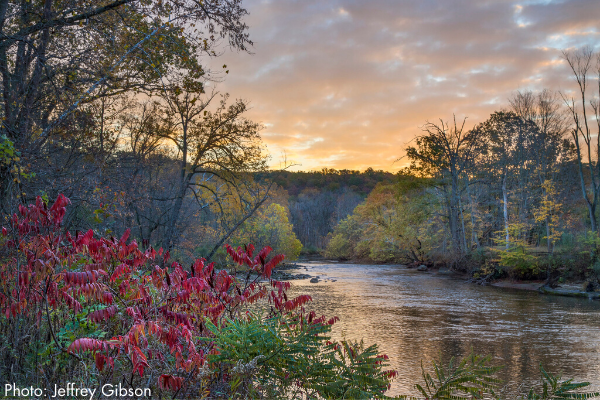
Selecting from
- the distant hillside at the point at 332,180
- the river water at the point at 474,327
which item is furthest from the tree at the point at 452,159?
the distant hillside at the point at 332,180

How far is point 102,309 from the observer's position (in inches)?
136

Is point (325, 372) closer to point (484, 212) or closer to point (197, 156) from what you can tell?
point (197, 156)

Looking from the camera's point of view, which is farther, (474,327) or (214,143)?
(214,143)

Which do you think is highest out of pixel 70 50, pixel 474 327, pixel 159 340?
pixel 70 50

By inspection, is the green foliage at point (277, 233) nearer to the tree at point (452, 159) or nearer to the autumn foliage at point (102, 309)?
the tree at point (452, 159)

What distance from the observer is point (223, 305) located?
439 centimetres

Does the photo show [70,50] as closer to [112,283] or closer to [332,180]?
[112,283]

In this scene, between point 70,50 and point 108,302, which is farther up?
point 70,50

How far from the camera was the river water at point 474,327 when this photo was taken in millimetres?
9562

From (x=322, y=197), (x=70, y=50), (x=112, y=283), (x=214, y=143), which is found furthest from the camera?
(x=322, y=197)

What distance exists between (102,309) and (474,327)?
12867 millimetres

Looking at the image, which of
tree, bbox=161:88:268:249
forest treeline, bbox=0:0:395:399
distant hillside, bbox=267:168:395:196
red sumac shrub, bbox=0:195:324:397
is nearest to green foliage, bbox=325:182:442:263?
tree, bbox=161:88:268:249

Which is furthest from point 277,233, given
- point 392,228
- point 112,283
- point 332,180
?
point 332,180

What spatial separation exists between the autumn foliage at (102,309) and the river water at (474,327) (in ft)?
5.36
